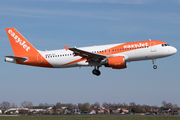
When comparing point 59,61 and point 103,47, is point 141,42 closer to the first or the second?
point 103,47

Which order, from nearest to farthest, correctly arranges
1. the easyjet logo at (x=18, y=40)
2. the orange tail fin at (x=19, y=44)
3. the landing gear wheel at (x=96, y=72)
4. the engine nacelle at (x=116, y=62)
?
the engine nacelle at (x=116, y=62) < the landing gear wheel at (x=96, y=72) < the orange tail fin at (x=19, y=44) < the easyjet logo at (x=18, y=40)

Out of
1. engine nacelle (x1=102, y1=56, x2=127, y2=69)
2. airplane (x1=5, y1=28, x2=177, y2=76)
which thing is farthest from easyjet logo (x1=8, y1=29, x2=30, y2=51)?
engine nacelle (x1=102, y1=56, x2=127, y2=69)

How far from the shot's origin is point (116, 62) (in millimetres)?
39344

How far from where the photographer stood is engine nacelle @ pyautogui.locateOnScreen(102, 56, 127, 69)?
129 ft

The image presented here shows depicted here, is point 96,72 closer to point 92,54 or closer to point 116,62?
point 92,54

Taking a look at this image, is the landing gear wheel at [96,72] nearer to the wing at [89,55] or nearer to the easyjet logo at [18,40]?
the wing at [89,55]

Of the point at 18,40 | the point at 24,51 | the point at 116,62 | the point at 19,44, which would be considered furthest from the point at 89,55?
the point at 18,40

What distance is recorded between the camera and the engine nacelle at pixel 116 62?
129 feet

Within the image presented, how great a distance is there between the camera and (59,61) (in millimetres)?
42906

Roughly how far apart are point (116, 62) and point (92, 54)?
12.6ft

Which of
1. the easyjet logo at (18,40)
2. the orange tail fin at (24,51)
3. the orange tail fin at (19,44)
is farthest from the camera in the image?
the easyjet logo at (18,40)

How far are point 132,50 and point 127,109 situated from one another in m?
22.0

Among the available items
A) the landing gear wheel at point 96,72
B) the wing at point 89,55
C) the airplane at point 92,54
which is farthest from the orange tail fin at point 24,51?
the landing gear wheel at point 96,72

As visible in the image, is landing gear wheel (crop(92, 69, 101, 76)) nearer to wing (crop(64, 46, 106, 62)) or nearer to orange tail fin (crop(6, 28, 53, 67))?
wing (crop(64, 46, 106, 62))
